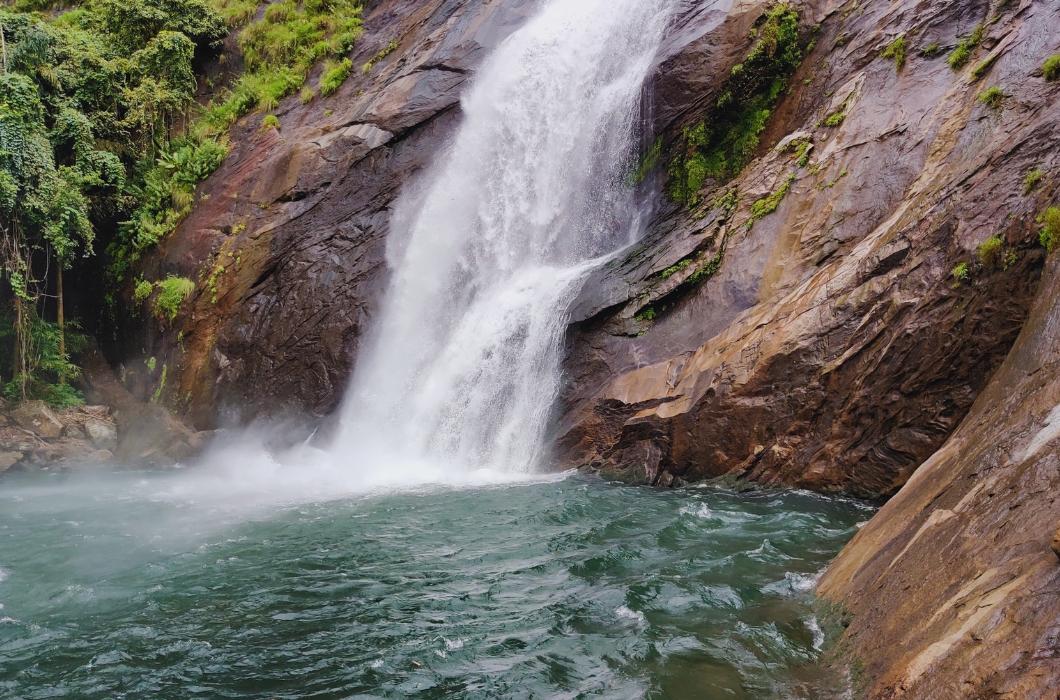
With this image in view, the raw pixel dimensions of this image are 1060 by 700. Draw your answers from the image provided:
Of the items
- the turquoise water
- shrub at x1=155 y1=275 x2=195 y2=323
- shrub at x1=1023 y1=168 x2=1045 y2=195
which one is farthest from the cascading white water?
shrub at x1=1023 y1=168 x2=1045 y2=195

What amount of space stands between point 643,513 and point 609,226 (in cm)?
800

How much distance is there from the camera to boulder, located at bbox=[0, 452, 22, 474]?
15038 mm

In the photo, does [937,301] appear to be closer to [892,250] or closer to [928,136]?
[892,250]

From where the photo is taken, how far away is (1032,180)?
739 centimetres

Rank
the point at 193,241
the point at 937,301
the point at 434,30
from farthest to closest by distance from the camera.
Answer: the point at 434,30 < the point at 193,241 < the point at 937,301

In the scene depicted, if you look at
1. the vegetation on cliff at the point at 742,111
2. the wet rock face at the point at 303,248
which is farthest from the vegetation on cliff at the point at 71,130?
the vegetation on cliff at the point at 742,111

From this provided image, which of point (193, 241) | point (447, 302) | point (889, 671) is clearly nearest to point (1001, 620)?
point (889, 671)

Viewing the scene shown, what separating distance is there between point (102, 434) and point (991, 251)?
19310mm

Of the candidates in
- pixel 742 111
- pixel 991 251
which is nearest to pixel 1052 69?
pixel 991 251

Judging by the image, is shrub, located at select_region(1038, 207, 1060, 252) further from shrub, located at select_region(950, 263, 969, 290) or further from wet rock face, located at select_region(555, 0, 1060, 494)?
shrub, located at select_region(950, 263, 969, 290)

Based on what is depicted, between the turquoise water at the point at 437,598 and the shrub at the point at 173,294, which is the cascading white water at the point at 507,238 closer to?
the turquoise water at the point at 437,598

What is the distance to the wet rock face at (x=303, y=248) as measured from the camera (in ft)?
54.0

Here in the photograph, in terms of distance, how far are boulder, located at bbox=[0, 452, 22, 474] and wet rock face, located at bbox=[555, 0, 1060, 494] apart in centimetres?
1319

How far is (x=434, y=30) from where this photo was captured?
1922 centimetres
